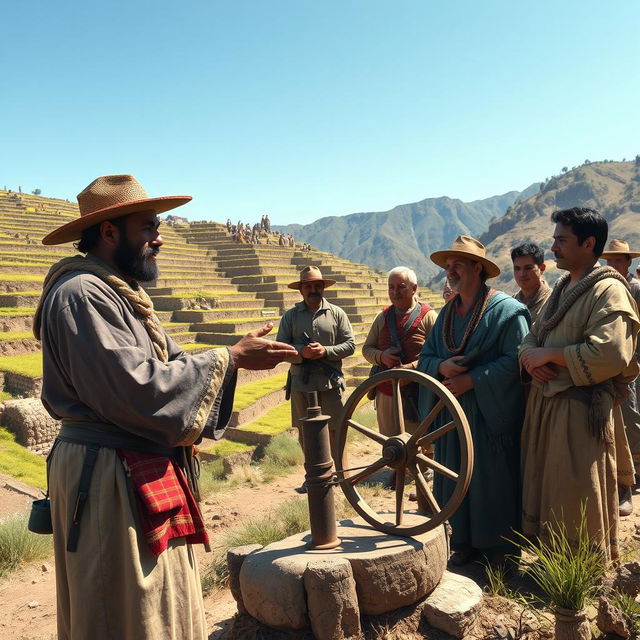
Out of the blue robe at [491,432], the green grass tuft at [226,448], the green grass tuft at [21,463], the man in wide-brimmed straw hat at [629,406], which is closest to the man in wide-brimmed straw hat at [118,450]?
the blue robe at [491,432]

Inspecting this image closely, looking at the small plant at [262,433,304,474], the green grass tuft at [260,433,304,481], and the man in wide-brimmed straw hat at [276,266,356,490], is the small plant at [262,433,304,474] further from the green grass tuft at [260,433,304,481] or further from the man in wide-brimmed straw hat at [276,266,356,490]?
the man in wide-brimmed straw hat at [276,266,356,490]

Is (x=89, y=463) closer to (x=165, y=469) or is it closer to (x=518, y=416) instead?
(x=165, y=469)

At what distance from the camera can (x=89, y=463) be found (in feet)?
6.97

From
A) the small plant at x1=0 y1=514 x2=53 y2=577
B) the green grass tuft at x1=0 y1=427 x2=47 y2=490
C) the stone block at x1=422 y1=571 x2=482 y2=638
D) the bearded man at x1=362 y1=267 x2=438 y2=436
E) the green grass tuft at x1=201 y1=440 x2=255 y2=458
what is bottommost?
the green grass tuft at x1=201 y1=440 x2=255 y2=458

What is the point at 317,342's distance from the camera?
621cm

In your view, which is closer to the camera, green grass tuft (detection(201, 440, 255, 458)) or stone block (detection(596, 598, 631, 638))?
stone block (detection(596, 598, 631, 638))

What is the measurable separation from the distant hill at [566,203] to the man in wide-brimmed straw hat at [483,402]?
318 ft

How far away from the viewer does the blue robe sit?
12.5 feet

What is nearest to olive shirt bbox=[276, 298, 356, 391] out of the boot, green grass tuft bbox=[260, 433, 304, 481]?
green grass tuft bbox=[260, 433, 304, 481]

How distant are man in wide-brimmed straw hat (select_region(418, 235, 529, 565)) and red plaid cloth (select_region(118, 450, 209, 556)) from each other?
2074 millimetres

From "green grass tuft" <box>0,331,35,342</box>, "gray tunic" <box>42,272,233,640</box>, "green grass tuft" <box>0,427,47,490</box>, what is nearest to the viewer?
"gray tunic" <box>42,272,233,640</box>

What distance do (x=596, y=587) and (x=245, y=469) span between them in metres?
6.31

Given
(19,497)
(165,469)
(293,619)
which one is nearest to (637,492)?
(293,619)

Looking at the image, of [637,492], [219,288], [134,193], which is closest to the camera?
[134,193]
